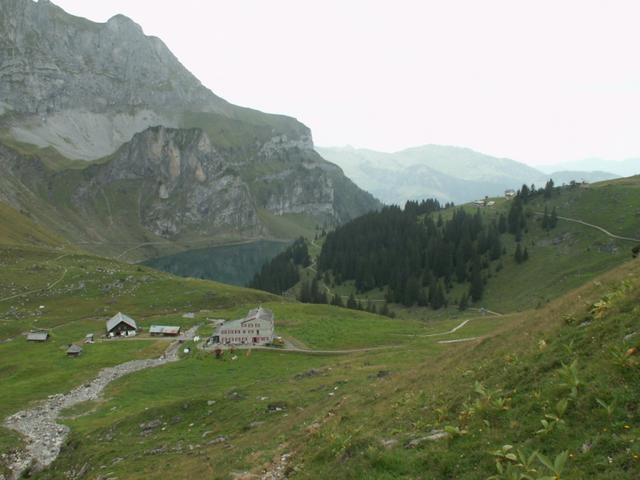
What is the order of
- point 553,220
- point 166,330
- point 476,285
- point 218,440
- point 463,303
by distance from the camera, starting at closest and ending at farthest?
point 218,440 < point 166,330 < point 463,303 < point 476,285 < point 553,220

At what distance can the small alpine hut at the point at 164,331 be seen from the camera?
270ft

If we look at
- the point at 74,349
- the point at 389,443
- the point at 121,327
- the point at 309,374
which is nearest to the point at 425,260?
the point at 121,327

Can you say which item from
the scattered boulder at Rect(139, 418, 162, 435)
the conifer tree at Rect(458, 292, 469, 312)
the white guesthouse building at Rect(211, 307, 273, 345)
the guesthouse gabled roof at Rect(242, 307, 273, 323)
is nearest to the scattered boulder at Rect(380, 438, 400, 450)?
the scattered boulder at Rect(139, 418, 162, 435)

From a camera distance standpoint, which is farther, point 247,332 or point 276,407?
point 247,332

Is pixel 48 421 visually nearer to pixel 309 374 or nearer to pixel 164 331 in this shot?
pixel 309 374

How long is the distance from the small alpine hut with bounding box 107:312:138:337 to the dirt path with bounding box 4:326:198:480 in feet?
57.5

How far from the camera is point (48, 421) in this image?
1800 inches

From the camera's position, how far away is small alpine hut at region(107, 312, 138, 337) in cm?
8219

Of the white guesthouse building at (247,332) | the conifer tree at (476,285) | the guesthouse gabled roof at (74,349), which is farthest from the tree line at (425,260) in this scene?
the guesthouse gabled roof at (74,349)

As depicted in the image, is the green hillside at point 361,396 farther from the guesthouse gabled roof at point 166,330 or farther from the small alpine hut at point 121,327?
the small alpine hut at point 121,327

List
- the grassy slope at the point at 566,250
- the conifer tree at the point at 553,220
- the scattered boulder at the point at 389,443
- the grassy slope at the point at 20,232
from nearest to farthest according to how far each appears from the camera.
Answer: the scattered boulder at the point at 389,443 < the grassy slope at the point at 566,250 < the conifer tree at the point at 553,220 < the grassy slope at the point at 20,232

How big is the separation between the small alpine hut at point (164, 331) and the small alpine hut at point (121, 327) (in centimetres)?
356

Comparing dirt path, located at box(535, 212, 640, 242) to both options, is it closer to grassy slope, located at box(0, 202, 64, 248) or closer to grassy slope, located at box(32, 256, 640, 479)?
grassy slope, located at box(32, 256, 640, 479)

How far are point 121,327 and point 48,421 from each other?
126 ft
